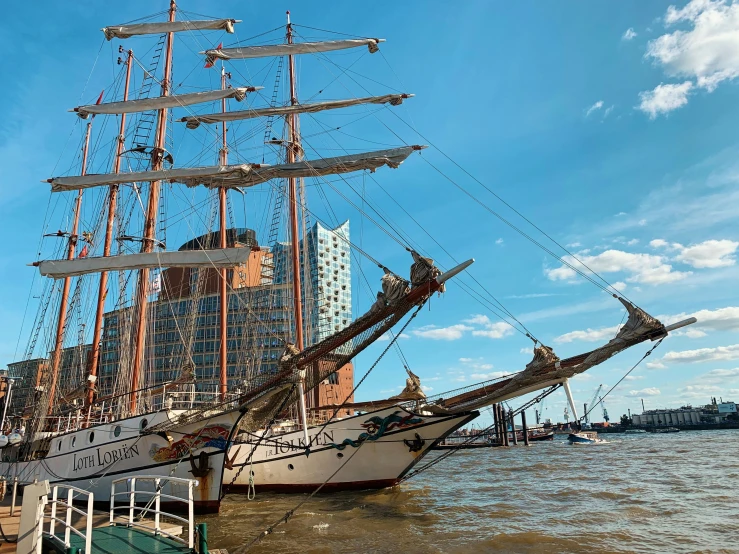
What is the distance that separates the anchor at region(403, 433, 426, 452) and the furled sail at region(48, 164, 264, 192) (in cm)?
1278

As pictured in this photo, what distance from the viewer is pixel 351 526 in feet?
49.9

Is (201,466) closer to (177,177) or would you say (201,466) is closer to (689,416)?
(177,177)

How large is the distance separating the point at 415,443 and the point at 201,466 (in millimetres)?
8001

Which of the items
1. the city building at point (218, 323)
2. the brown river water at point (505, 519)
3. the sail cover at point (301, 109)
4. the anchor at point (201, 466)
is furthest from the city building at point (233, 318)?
the anchor at point (201, 466)

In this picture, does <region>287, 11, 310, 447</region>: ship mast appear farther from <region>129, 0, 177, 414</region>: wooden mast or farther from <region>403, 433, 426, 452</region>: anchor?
<region>403, 433, 426, 452</region>: anchor

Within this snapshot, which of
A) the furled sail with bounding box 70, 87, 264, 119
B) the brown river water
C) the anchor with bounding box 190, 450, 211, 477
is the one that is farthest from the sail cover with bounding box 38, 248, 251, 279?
the brown river water

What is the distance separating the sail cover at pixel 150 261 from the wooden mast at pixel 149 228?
2039mm

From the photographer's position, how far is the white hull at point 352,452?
20.3 m

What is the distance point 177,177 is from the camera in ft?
74.9

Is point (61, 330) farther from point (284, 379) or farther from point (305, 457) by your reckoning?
point (284, 379)

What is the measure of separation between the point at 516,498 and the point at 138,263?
17.8 meters

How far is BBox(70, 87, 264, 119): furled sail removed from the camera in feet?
82.2

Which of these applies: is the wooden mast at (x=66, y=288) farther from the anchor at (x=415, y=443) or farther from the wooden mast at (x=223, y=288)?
the anchor at (x=415, y=443)

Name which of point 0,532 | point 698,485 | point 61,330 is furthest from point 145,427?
point 698,485
